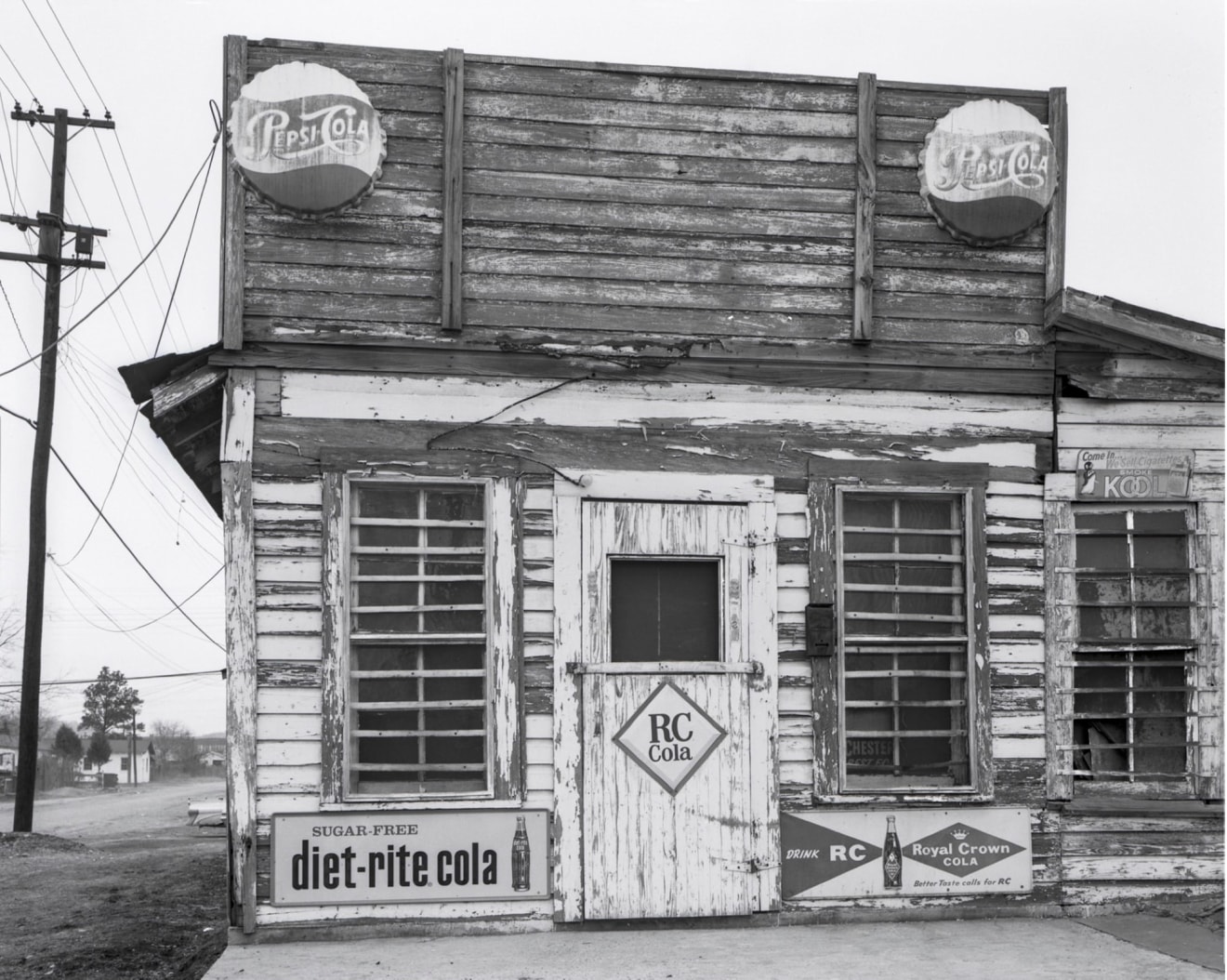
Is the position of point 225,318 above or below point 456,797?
above

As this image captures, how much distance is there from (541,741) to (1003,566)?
3.01 meters

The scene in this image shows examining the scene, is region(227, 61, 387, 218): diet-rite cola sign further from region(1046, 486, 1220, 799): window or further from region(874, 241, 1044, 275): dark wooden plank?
region(1046, 486, 1220, 799): window

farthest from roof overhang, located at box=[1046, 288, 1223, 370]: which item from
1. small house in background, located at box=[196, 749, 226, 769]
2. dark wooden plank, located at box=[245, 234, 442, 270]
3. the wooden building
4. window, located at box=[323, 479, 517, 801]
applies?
small house in background, located at box=[196, 749, 226, 769]

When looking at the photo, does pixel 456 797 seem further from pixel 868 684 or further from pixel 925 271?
pixel 925 271

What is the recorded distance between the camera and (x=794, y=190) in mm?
7902

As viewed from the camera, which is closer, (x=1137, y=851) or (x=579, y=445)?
(x=579, y=445)

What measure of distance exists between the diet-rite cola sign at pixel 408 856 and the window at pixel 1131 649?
327 centimetres

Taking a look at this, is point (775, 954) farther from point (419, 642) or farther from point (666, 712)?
point (419, 642)

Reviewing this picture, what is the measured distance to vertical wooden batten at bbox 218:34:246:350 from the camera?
7.29m

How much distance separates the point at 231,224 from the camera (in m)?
7.41

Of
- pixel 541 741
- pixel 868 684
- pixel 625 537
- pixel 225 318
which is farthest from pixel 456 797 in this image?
pixel 225 318

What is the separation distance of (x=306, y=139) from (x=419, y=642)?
3009 millimetres

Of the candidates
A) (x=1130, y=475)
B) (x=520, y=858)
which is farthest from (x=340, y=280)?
(x=1130, y=475)

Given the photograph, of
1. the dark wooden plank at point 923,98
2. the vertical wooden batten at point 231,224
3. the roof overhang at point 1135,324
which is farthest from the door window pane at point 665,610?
the dark wooden plank at point 923,98
